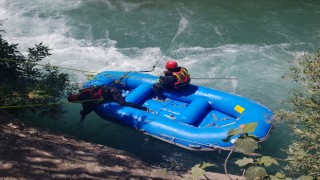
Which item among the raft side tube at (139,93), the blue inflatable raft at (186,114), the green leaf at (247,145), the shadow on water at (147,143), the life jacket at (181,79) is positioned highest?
the green leaf at (247,145)

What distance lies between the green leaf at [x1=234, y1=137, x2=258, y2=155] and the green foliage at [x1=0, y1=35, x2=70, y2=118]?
3570mm

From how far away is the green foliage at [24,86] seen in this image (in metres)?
5.11

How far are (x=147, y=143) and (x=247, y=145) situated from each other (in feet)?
14.0

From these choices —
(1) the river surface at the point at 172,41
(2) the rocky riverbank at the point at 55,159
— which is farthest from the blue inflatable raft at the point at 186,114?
(2) the rocky riverbank at the point at 55,159

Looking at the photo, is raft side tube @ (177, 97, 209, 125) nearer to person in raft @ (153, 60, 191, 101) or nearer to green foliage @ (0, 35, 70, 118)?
person in raft @ (153, 60, 191, 101)

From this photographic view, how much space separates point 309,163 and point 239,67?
6.01 m

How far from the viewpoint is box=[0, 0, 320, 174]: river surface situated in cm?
674

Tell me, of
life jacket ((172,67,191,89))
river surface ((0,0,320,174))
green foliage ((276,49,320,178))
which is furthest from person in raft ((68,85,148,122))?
green foliage ((276,49,320,178))

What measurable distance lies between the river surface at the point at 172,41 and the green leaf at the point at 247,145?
347 cm

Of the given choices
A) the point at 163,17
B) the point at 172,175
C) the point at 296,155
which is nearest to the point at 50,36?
the point at 163,17

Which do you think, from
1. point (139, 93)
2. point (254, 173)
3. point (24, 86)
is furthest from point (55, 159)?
point (139, 93)

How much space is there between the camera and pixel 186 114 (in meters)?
6.27

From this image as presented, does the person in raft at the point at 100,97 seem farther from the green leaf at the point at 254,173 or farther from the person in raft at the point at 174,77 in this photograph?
the green leaf at the point at 254,173

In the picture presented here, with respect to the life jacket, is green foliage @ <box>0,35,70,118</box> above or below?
above
